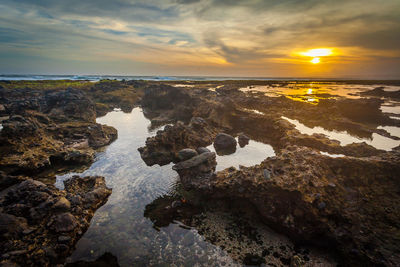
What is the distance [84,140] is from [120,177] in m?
13.6

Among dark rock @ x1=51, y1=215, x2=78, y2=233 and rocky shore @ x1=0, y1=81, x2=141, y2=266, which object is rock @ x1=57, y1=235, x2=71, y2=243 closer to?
rocky shore @ x1=0, y1=81, x2=141, y2=266

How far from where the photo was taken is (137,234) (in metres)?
12.6

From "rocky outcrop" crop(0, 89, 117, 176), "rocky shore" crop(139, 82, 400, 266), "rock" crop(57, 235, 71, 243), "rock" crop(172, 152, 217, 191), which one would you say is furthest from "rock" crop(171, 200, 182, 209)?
"rocky outcrop" crop(0, 89, 117, 176)

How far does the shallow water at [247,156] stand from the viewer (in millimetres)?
22016

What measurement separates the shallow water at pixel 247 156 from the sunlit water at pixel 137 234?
642 centimetres

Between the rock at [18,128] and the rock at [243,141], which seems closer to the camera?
the rock at [18,128]

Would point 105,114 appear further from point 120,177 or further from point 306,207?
point 306,207

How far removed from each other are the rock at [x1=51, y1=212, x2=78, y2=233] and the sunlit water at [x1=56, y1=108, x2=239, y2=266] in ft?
3.54

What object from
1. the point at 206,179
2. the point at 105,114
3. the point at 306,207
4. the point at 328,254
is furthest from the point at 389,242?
the point at 105,114

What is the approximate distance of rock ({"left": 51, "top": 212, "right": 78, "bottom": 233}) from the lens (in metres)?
11.9

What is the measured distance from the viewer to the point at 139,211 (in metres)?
14.7

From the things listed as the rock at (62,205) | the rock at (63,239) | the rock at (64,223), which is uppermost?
the rock at (62,205)

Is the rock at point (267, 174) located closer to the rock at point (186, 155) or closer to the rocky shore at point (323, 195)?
the rocky shore at point (323, 195)

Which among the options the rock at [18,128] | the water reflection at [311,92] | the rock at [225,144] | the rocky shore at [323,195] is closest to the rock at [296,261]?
the rocky shore at [323,195]
